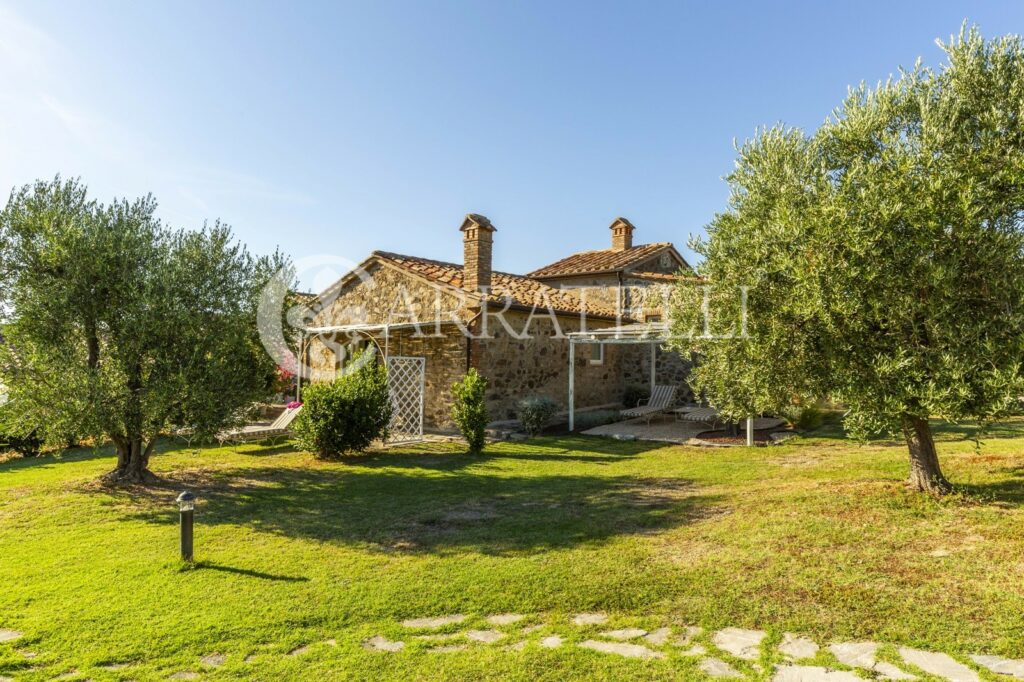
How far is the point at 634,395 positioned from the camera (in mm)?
18562

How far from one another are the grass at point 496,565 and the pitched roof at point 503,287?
6.29 meters

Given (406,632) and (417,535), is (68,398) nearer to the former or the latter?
(417,535)

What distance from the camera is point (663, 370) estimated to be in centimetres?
1884

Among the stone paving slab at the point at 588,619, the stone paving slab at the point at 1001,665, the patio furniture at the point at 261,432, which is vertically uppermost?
the patio furniture at the point at 261,432

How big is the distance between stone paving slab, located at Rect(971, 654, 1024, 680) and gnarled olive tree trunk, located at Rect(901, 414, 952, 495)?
3778 millimetres

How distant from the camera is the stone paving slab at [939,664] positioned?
10.8ft

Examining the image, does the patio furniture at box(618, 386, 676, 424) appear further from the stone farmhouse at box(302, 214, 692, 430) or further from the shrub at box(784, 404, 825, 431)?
the shrub at box(784, 404, 825, 431)

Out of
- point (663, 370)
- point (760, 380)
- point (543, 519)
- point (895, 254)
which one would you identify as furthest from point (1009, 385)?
point (663, 370)

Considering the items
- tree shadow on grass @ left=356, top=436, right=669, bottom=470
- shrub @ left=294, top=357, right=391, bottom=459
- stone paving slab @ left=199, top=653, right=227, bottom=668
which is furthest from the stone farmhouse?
stone paving slab @ left=199, top=653, right=227, bottom=668

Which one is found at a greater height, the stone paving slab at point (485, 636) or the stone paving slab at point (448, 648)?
the stone paving slab at point (485, 636)

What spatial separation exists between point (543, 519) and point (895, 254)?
4865 mm

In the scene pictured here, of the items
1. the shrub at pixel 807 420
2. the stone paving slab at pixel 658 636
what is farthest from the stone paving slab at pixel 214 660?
the shrub at pixel 807 420

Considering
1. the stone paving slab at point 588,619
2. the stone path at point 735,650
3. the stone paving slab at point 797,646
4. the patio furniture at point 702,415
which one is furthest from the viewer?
the patio furniture at point 702,415

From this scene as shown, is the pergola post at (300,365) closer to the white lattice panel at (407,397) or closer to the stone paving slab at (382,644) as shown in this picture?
the white lattice panel at (407,397)
